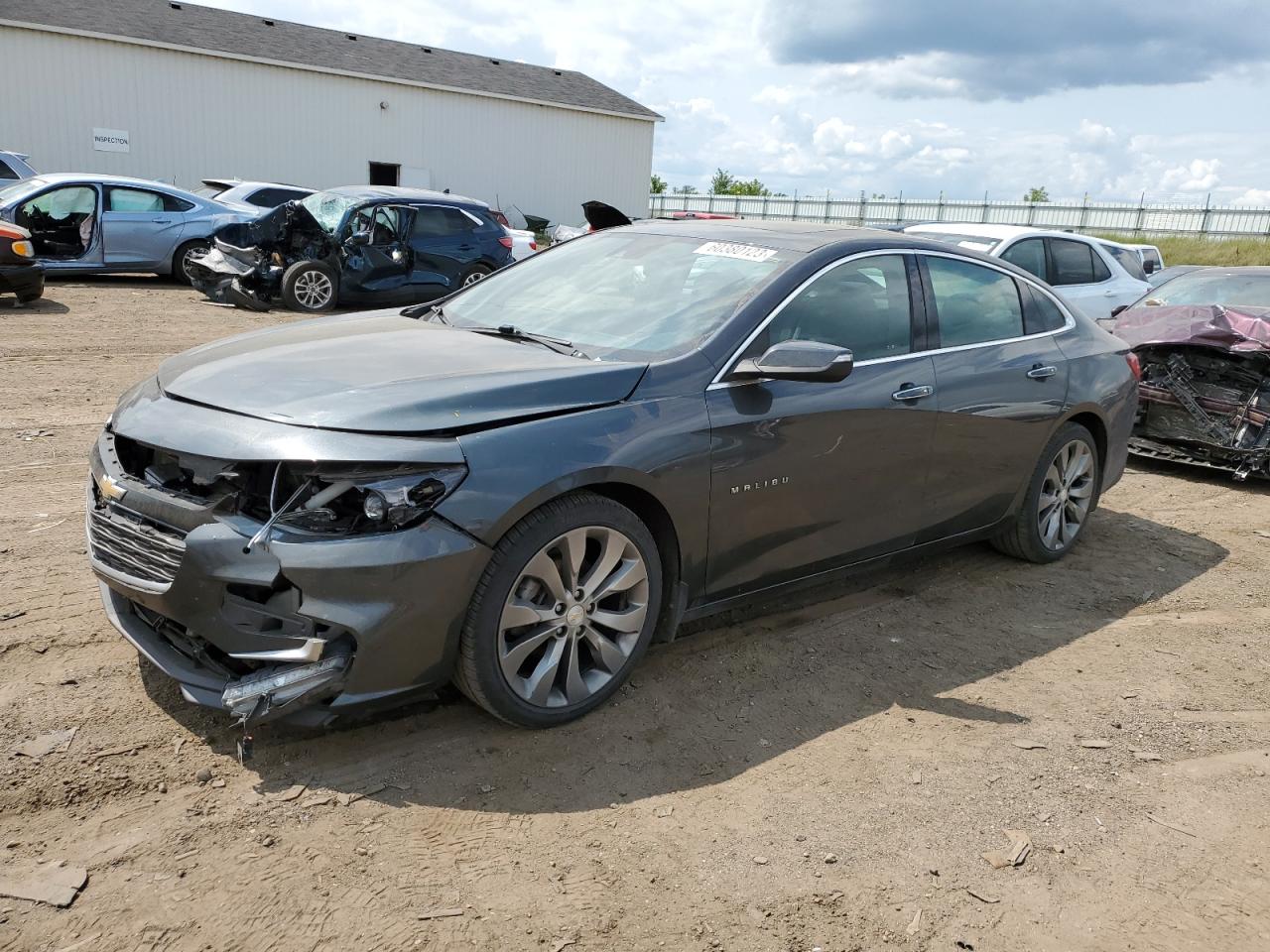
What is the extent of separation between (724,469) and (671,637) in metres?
0.68

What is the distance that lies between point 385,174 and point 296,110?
3117 millimetres

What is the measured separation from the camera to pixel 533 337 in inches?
161

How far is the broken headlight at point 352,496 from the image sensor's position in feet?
9.92

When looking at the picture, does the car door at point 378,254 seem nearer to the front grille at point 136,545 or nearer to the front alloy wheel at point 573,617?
the front grille at point 136,545

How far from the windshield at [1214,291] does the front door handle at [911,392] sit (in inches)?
206

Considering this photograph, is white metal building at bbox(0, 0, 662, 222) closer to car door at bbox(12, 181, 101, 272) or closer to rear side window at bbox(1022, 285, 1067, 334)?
car door at bbox(12, 181, 101, 272)

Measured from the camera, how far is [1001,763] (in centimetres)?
360

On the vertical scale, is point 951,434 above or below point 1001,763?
above

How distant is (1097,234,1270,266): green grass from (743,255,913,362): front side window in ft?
96.9

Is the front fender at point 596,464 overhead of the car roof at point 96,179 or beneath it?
beneath

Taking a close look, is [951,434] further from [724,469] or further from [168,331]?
[168,331]

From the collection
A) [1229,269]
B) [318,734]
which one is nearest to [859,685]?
[318,734]

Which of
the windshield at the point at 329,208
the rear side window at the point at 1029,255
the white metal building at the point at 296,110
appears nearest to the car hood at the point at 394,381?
the rear side window at the point at 1029,255

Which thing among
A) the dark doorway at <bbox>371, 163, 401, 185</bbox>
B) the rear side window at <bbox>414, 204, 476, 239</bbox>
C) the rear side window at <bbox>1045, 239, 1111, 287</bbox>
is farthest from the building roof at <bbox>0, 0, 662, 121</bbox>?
the rear side window at <bbox>1045, 239, 1111, 287</bbox>
